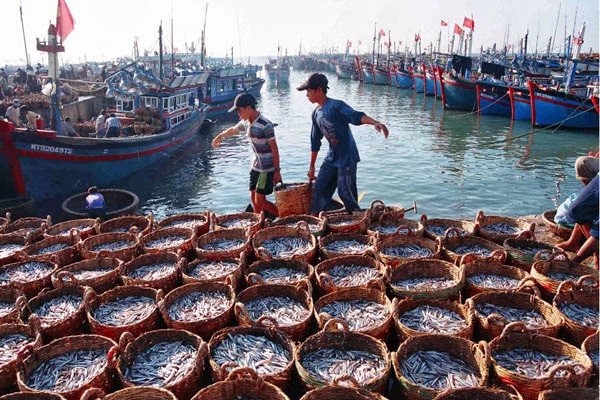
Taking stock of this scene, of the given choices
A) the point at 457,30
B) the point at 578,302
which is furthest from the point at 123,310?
the point at 457,30

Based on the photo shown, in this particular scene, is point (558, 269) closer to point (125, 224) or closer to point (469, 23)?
point (125, 224)

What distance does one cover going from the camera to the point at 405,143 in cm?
2319

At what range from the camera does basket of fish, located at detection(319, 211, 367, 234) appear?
6.20 meters

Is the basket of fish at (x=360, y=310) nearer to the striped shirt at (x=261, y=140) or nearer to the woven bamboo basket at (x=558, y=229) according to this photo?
the striped shirt at (x=261, y=140)

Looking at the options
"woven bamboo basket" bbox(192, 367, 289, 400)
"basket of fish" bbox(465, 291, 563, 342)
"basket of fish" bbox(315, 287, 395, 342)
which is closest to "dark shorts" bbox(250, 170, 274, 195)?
"basket of fish" bbox(315, 287, 395, 342)

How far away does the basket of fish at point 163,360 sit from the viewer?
3.34 m

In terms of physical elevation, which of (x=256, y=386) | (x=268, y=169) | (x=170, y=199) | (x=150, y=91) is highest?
(x=150, y=91)

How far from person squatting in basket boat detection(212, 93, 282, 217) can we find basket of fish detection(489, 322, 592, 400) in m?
4.26

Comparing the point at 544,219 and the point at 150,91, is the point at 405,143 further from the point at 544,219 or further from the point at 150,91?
the point at 544,219

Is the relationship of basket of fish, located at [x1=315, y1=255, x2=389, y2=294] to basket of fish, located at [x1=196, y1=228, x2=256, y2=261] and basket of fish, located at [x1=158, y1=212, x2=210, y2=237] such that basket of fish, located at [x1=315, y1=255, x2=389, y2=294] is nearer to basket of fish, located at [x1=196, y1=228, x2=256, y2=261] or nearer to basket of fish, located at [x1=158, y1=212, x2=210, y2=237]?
basket of fish, located at [x1=196, y1=228, x2=256, y2=261]

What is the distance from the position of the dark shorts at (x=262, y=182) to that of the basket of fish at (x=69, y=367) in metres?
3.96

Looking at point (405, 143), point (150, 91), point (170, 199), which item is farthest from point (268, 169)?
point (405, 143)

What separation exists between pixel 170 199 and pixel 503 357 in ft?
42.8

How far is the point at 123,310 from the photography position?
171 inches
